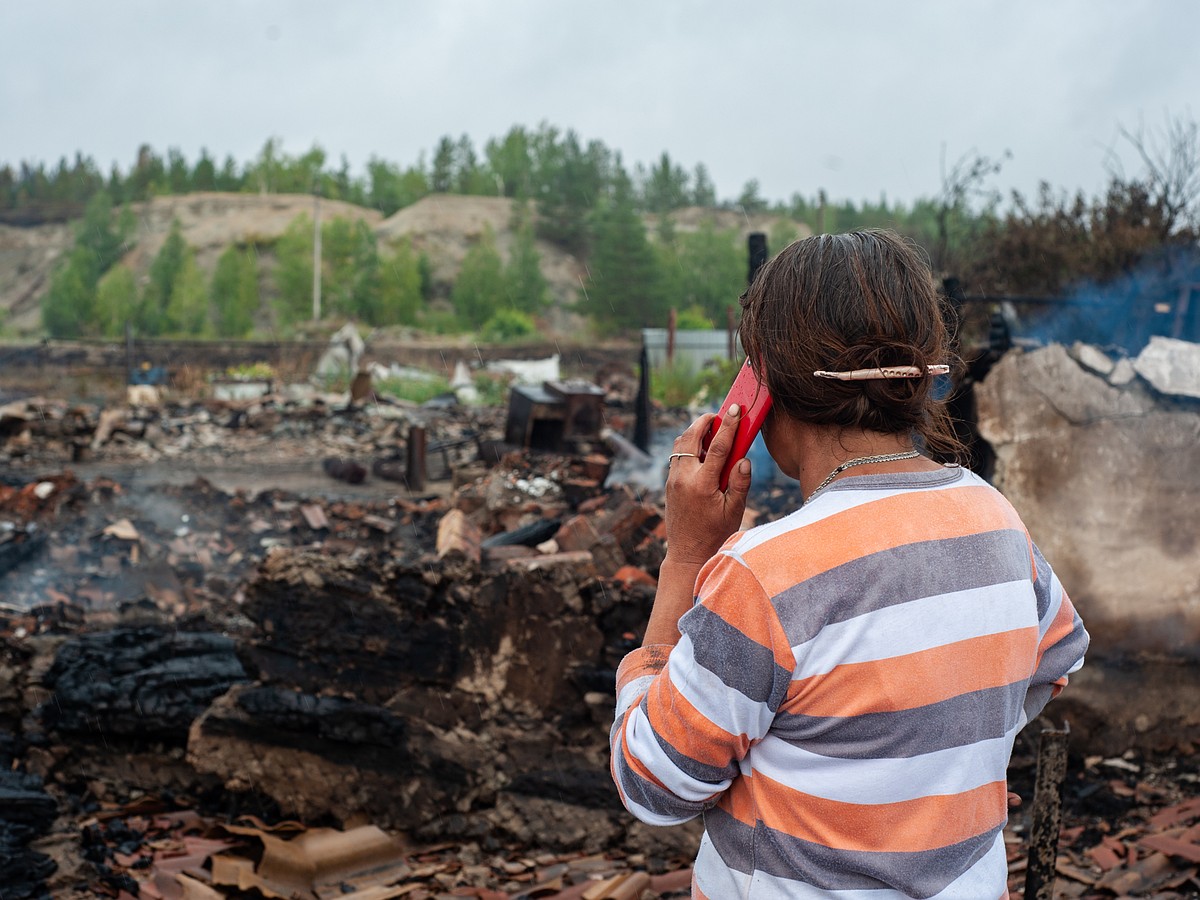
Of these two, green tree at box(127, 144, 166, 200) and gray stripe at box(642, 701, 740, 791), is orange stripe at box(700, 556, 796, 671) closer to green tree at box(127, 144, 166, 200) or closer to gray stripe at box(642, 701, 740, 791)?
gray stripe at box(642, 701, 740, 791)

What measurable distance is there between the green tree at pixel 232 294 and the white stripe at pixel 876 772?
196ft

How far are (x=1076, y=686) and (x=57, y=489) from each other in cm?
973

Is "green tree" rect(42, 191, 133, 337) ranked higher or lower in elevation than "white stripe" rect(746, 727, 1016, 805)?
higher

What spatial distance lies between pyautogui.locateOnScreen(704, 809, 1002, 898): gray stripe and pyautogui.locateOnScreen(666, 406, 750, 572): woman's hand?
0.40 meters

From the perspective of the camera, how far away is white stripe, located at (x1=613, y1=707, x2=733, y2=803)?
1.22 meters

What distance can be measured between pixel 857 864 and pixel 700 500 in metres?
0.53

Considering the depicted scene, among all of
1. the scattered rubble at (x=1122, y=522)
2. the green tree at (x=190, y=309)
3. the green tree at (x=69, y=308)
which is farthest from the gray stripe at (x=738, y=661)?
the green tree at (x=69, y=308)

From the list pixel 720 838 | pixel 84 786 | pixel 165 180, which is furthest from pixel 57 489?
pixel 165 180

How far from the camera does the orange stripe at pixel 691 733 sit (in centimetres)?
118

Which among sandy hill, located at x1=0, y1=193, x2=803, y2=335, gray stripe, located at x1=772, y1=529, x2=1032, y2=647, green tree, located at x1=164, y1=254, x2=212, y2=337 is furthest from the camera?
sandy hill, located at x1=0, y1=193, x2=803, y2=335

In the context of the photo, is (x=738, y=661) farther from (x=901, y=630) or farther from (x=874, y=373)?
(x=874, y=373)

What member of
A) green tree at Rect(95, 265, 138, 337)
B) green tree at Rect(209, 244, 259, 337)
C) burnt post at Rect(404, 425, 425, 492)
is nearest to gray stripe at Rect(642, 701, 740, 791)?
burnt post at Rect(404, 425, 425, 492)

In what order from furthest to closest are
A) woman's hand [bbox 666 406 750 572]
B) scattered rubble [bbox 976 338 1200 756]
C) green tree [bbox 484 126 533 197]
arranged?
green tree [bbox 484 126 533 197] < scattered rubble [bbox 976 338 1200 756] < woman's hand [bbox 666 406 750 572]

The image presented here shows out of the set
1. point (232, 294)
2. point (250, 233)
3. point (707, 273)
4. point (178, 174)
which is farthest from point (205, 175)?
point (707, 273)
